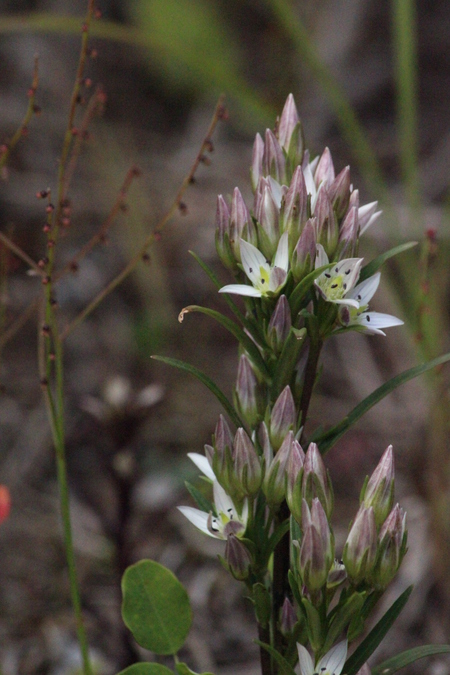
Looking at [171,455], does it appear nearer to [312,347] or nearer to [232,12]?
[312,347]

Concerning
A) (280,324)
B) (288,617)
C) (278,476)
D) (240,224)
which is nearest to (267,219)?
(240,224)

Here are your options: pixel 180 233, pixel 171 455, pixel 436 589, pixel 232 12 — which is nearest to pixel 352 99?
pixel 232 12

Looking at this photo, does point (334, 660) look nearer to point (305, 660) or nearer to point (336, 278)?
point (305, 660)

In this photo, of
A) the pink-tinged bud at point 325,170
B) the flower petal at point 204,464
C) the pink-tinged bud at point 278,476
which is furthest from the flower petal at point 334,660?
the pink-tinged bud at point 325,170

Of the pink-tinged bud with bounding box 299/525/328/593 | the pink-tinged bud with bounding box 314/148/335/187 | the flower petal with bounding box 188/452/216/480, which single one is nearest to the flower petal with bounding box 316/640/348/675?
the pink-tinged bud with bounding box 299/525/328/593

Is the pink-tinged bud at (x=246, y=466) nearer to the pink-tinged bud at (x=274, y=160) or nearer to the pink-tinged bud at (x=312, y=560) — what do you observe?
the pink-tinged bud at (x=312, y=560)

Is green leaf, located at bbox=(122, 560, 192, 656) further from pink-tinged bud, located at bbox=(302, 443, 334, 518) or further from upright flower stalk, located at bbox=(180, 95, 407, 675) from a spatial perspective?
pink-tinged bud, located at bbox=(302, 443, 334, 518)
